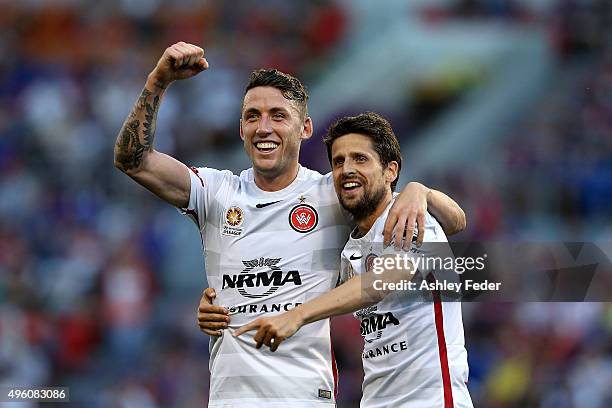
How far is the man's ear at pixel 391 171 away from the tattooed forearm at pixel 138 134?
3.78 ft

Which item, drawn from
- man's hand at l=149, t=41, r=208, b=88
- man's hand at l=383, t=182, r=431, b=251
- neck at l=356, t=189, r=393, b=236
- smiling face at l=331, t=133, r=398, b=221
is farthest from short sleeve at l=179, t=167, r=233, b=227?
man's hand at l=383, t=182, r=431, b=251

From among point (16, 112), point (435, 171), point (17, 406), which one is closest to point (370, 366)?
point (17, 406)

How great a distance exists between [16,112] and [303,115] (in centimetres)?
1051

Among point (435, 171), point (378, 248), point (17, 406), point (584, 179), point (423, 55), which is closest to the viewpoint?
point (378, 248)

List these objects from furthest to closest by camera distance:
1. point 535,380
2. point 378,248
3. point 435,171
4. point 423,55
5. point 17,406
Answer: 1. point 423,55
2. point 435,171
3. point 535,380
4. point 17,406
5. point 378,248

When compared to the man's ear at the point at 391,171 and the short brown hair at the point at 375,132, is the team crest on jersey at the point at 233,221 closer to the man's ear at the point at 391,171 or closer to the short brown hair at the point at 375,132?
the short brown hair at the point at 375,132

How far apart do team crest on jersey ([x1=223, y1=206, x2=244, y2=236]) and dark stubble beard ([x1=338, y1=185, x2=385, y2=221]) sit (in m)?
0.52

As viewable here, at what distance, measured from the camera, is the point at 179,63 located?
5242 mm

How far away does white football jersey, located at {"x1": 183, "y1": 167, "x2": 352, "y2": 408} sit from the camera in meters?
5.33

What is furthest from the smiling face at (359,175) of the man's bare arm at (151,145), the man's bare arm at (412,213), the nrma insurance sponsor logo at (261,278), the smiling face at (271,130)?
the man's bare arm at (151,145)

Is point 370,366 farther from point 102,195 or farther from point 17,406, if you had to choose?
point 102,195

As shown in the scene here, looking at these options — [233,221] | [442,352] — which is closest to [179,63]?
[233,221]

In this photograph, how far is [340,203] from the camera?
5555 millimetres

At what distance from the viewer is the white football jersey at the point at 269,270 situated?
5.33 metres
